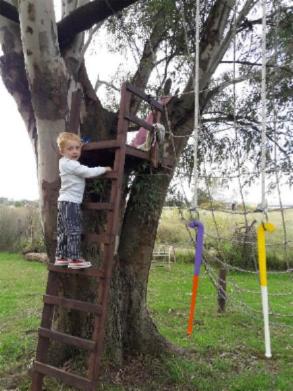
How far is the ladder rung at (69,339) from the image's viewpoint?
3.27 meters

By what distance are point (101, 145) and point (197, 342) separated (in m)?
3.58

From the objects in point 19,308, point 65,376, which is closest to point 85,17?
point 65,376

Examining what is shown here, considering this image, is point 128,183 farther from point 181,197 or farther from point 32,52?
point 32,52

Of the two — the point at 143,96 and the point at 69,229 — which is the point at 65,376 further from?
the point at 143,96

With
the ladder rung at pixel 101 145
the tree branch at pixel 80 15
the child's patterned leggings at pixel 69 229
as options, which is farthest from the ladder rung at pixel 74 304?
the tree branch at pixel 80 15

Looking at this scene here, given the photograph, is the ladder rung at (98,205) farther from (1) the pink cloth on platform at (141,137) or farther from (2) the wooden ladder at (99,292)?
(1) the pink cloth on platform at (141,137)

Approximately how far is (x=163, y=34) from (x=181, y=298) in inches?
221

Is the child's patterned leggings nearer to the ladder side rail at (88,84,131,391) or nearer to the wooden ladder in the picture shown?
the wooden ladder

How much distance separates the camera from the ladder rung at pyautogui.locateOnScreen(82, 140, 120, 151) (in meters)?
3.49

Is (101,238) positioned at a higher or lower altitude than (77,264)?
higher

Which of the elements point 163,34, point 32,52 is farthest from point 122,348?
point 163,34

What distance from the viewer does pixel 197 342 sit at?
609cm

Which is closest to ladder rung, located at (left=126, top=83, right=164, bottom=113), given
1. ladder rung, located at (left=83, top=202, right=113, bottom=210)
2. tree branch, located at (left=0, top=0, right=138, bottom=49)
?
tree branch, located at (left=0, top=0, right=138, bottom=49)

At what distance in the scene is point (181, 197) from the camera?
5320mm
